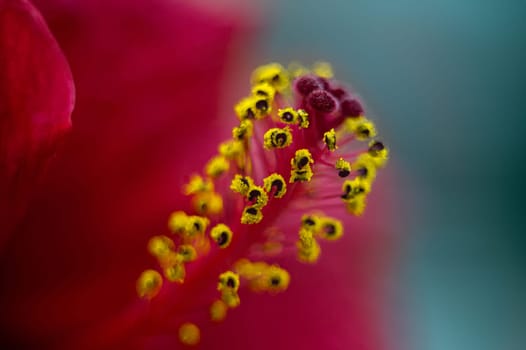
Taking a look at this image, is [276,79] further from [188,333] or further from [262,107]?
[188,333]

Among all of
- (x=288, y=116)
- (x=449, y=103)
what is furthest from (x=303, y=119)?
(x=449, y=103)

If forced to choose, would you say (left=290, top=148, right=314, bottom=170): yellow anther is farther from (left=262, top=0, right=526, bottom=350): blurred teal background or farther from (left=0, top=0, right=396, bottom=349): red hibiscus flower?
(left=262, top=0, right=526, bottom=350): blurred teal background

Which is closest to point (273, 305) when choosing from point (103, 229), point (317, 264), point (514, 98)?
point (317, 264)

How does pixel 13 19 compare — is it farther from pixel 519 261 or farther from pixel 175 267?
pixel 519 261

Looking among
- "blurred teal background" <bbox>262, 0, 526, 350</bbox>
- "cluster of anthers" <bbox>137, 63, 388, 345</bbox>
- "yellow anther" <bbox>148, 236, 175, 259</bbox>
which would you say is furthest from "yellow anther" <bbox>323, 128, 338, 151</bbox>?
"blurred teal background" <bbox>262, 0, 526, 350</bbox>

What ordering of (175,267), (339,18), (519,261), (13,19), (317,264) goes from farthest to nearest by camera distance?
(339,18)
(519,261)
(317,264)
(175,267)
(13,19)

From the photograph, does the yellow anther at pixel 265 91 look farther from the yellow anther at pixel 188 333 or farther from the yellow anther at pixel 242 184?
the yellow anther at pixel 188 333

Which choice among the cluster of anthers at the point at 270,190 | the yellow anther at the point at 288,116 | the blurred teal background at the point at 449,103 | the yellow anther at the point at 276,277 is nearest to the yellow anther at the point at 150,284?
the cluster of anthers at the point at 270,190
